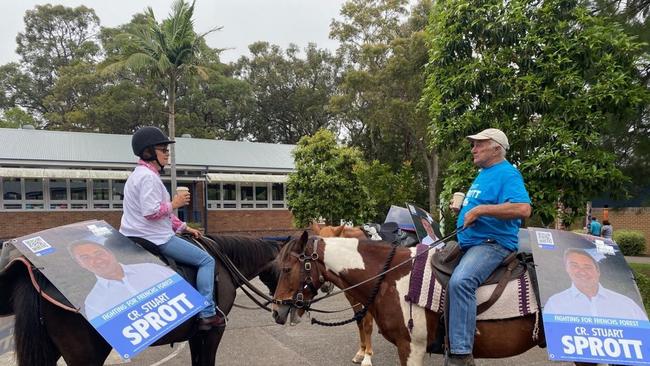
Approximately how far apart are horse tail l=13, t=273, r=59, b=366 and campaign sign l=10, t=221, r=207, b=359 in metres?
0.26

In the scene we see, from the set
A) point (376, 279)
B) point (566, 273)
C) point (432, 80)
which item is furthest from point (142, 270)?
point (432, 80)

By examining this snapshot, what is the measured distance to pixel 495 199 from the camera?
3.35 meters

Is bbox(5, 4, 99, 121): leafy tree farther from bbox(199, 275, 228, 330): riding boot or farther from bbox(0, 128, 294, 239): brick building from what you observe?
bbox(199, 275, 228, 330): riding boot

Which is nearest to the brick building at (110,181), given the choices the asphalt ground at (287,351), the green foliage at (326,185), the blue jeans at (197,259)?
the green foliage at (326,185)

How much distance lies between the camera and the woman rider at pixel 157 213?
3.75m

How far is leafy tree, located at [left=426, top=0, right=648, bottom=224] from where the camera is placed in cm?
657

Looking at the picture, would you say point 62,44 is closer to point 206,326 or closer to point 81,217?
point 81,217

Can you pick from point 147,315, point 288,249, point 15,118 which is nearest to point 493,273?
point 288,249

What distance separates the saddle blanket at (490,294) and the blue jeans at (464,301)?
0.15m

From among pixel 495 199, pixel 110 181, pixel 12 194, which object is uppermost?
pixel 495 199

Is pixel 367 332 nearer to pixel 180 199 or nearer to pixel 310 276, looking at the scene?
pixel 310 276

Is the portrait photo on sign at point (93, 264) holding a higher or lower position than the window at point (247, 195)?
higher

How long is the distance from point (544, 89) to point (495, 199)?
4302 mm

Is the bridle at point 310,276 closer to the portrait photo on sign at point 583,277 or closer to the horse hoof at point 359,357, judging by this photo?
the portrait photo on sign at point 583,277
